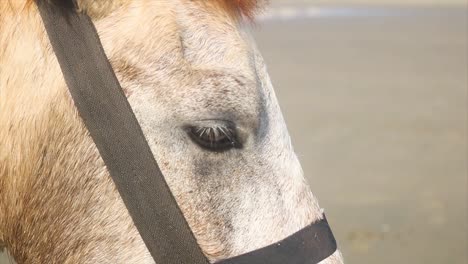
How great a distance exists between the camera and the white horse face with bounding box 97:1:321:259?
88.0 inches

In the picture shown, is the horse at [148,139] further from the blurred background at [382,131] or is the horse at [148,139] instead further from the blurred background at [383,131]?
the blurred background at [383,131]

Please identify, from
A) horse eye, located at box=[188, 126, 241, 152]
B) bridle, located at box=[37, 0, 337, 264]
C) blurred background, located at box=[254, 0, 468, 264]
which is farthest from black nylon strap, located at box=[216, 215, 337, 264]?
blurred background, located at box=[254, 0, 468, 264]

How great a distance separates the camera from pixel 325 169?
8.58 m

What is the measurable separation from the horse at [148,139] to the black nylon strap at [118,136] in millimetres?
23

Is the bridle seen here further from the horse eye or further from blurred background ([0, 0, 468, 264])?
blurred background ([0, 0, 468, 264])

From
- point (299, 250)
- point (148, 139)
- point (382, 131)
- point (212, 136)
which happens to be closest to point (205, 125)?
point (212, 136)

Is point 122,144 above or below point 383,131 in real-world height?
above

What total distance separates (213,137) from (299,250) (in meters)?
0.41

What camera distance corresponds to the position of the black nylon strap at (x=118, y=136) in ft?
7.40

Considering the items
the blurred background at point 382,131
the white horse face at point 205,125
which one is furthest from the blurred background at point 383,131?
the white horse face at point 205,125

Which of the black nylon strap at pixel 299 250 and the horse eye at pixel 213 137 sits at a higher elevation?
the horse eye at pixel 213 137

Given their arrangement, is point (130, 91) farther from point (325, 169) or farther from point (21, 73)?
point (325, 169)

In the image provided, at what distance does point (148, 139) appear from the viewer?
2258 mm

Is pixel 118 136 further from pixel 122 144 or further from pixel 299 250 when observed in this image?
pixel 299 250
